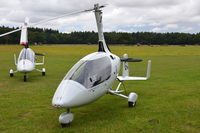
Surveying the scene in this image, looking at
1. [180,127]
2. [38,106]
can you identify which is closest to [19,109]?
[38,106]

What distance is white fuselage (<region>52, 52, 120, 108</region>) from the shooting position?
→ 6225 millimetres

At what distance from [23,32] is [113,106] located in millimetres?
11453

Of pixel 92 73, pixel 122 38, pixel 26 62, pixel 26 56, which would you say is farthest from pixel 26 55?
pixel 122 38

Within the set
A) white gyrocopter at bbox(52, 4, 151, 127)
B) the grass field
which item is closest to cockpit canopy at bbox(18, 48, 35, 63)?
the grass field

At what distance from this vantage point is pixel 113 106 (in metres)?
9.05

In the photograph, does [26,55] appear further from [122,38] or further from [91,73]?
[122,38]

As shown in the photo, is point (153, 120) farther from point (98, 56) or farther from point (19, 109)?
point (19, 109)

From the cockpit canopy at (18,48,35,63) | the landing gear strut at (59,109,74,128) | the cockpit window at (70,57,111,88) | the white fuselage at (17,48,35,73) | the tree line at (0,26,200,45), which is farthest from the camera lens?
the tree line at (0,26,200,45)

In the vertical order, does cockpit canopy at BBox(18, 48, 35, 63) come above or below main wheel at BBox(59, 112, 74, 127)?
above

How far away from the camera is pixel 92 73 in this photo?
709 centimetres

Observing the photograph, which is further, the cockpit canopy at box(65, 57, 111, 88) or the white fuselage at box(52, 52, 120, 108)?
the cockpit canopy at box(65, 57, 111, 88)

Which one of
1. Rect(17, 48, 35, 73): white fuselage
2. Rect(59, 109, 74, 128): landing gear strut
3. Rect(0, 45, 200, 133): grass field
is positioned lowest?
Rect(0, 45, 200, 133): grass field

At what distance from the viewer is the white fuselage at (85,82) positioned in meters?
6.22

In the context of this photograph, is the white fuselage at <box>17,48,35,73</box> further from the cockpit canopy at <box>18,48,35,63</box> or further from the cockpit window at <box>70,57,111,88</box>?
the cockpit window at <box>70,57,111,88</box>
